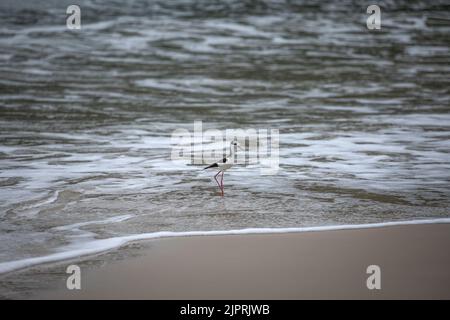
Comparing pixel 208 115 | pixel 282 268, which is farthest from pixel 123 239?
pixel 208 115

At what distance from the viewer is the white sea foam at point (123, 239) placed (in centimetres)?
461

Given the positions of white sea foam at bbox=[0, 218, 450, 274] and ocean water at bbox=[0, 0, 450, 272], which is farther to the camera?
ocean water at bbox=[0, 0, 450, 272]

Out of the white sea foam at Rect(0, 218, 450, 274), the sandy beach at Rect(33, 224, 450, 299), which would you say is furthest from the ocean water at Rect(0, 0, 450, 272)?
the sandy beach at Rect(33, 224, 450, 299)

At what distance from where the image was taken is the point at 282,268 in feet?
14.9

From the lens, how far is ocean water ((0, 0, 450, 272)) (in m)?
5.71

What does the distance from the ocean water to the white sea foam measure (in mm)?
29

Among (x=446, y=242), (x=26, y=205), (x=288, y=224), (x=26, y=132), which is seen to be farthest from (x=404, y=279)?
(x=26, y=132)

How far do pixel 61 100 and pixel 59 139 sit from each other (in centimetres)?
274

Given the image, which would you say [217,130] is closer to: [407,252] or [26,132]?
[26,132]

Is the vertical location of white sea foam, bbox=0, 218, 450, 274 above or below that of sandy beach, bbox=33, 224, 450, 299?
above

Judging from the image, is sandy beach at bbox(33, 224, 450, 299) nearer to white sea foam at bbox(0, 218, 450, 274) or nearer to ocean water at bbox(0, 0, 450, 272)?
white sea foam at bbox(0, 218, 450, 274)

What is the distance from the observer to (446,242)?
5.01m

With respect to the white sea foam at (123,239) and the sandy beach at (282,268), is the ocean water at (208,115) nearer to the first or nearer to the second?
the white sea foam at (123,239)

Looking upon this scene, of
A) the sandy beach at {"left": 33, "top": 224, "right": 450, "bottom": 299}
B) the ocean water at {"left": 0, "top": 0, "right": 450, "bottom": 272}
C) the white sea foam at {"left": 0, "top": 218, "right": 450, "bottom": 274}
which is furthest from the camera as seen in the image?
the ocean water at {"left": 0, "top": 0, "right": 450, "bottom": 272}
